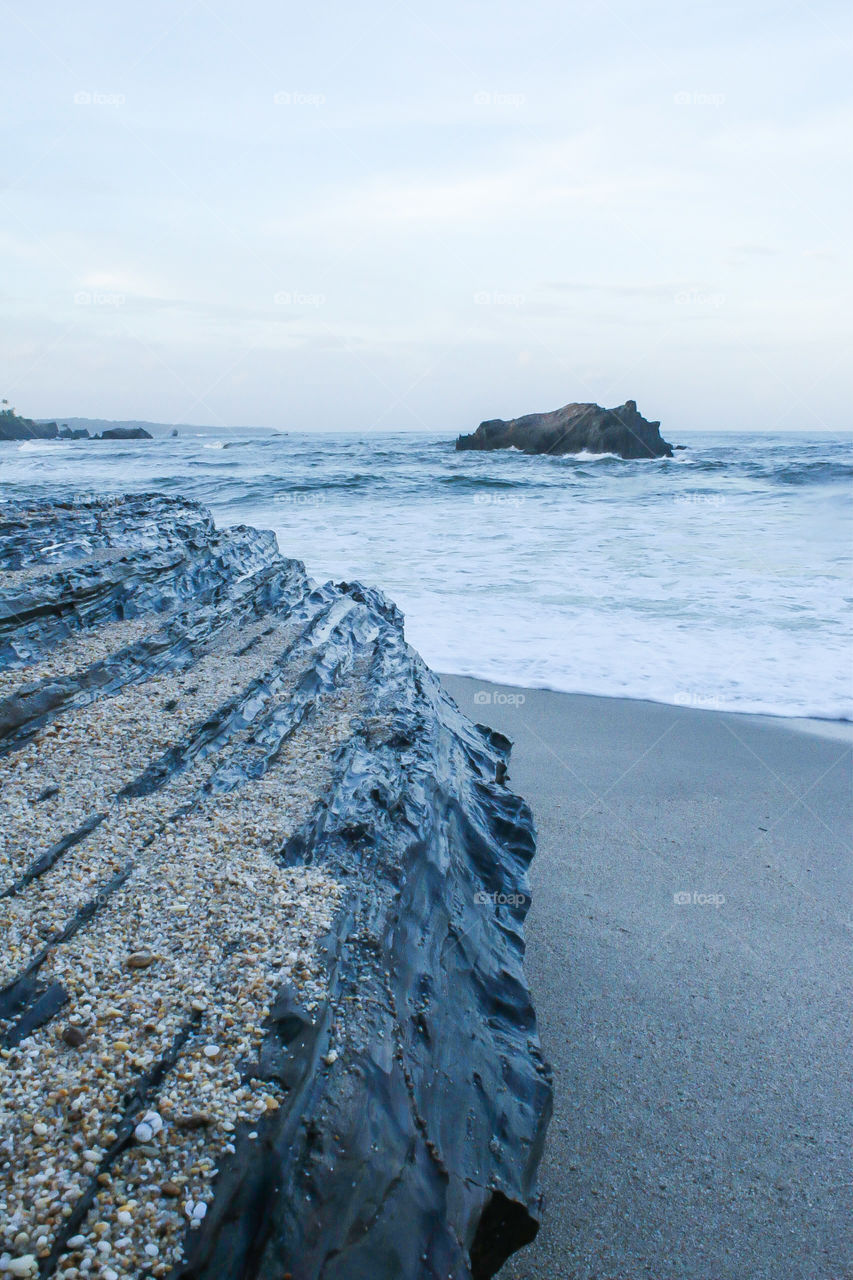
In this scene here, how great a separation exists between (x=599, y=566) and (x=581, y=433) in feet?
79.5

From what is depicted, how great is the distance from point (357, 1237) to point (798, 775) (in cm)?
321

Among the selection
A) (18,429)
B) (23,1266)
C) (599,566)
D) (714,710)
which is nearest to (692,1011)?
(23,1266)

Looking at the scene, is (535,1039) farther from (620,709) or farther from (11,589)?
(620,709)

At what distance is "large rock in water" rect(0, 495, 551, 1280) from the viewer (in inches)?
42.3

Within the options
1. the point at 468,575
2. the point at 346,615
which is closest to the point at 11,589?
the point at 346,615

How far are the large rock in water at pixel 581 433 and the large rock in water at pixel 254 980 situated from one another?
96.2 ft

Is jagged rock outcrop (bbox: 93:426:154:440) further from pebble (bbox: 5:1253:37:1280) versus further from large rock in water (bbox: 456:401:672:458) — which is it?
pebble (bbox: 5:1253:37:1280)

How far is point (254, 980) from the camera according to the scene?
1.40 meters

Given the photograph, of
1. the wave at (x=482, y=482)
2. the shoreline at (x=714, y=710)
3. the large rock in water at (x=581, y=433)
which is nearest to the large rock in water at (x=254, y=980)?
the shoreline at (x=714, y=710)

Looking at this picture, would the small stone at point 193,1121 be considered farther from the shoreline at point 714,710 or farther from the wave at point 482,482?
the wave at point 482,482

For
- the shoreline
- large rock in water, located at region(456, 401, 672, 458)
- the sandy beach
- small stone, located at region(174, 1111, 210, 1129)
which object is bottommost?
the sandy beach

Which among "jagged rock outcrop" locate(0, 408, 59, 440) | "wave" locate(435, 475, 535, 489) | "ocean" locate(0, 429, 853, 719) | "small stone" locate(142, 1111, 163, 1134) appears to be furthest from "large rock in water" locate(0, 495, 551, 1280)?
"jagged rock outcrop" locate(0, 408, 59, 440)

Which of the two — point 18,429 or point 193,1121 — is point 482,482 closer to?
point 193,1121

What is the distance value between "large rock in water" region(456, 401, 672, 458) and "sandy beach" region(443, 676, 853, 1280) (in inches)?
1105
